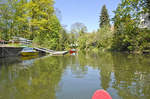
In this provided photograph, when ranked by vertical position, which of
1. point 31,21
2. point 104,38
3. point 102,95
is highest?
point 31,21

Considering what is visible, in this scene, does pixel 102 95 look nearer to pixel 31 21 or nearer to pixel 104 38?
pixel 31 21

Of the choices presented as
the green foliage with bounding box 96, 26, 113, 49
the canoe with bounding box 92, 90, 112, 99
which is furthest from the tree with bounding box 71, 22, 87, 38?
the canoe with bounding box 92, 90, 112, 99

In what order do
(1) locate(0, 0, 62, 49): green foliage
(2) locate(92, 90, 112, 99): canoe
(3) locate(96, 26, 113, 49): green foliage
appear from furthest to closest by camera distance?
(3) locate(96, 26, 113, 49): green foliage → (1) locate(0, 0, 62, 49): green foliage → (2) locate(92, 90, 112, 99): canoe

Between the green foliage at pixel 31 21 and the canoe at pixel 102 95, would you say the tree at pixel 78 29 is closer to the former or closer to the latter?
the green foliage at pixel 31 21

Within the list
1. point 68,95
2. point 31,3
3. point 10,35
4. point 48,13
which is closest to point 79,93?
point 68,95

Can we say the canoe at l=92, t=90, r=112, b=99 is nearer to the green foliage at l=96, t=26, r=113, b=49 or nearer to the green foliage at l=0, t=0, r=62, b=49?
the green foliage at l=0, t=0, r=62, b=49

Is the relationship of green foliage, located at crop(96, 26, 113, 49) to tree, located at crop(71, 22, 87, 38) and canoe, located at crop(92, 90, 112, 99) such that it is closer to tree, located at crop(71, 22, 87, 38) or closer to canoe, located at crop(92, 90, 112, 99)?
tree, located at crop(71, 22, 87, 38)

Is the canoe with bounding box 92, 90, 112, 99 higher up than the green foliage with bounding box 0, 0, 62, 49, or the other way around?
the green foliage with bounding box 0, 0, 62, 49

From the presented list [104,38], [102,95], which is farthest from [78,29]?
[102,95]

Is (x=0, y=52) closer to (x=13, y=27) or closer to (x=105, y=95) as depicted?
(x=13, y=27)

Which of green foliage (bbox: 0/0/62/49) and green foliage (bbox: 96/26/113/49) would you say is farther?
green foliage (bbox: 96/26/113/49)

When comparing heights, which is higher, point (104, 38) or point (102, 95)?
point (104, 38)

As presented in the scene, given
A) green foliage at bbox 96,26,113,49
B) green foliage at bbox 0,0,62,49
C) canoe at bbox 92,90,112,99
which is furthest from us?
green foliage at bbox 96,26,113,49

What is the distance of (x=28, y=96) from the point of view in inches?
219
